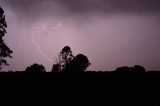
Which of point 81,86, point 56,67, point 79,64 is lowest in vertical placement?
point 81,86

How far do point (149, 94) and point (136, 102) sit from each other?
100 cm

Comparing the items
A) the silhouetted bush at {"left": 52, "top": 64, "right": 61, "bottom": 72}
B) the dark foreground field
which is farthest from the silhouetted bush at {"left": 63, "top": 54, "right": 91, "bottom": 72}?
the dark foreground field

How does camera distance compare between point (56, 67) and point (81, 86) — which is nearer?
point (81, 86)

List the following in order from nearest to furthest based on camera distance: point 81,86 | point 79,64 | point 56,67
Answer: point 81,86, point 56,67, point 79,64

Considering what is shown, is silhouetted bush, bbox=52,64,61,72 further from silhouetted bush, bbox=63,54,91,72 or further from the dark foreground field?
the dark foreground field

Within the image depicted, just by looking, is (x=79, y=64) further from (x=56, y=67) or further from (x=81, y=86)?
(x=81, y=86)

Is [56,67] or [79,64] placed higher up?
[79,64]

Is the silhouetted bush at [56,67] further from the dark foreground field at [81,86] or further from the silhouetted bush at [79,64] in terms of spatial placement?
the dark foreground field at [81,86]

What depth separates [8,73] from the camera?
20438 millimetres

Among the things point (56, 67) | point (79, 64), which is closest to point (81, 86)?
point (56, 67)

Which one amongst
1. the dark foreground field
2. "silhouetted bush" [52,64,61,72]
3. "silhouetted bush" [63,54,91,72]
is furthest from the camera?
"silhouetted bush" [63,54,91,72]

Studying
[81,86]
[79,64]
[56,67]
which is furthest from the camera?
[79,64]

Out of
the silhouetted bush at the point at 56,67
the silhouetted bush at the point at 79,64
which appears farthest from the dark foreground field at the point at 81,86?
the silhouetted bush at the point at 79,64

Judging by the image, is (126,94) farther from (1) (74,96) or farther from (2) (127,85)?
(1) (74,96)
